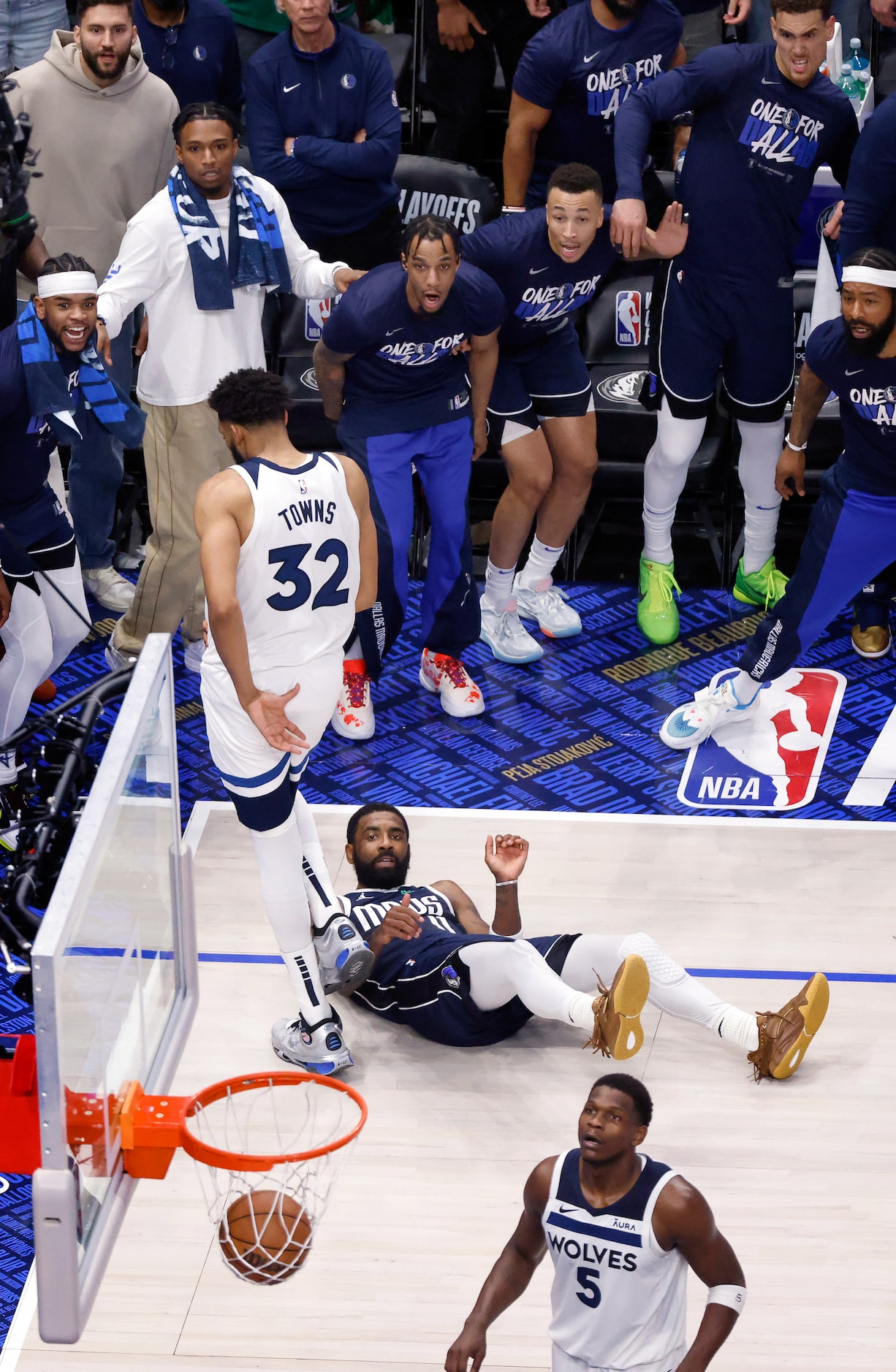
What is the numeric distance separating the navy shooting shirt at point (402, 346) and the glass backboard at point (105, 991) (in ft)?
7.47

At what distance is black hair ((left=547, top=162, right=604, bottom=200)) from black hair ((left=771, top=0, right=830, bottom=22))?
0.81 m

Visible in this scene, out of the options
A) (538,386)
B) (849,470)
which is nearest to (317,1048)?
(849,470)

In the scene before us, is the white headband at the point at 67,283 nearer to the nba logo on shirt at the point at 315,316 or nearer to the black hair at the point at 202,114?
the black hair at the point at 202,114

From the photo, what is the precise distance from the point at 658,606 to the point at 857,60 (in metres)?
2.50

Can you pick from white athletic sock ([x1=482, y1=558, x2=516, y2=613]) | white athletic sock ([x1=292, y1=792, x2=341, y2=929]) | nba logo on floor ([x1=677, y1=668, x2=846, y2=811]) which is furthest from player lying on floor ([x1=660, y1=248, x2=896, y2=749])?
white athletic sock ([x1=292, y1=792, x2=341, y2=929])

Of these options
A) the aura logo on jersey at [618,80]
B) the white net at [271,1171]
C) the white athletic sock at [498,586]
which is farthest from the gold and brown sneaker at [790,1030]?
the aura logo on jersey at [618,80]

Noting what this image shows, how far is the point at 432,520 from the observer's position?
6449 mm

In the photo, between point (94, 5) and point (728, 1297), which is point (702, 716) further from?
point (94, 5)

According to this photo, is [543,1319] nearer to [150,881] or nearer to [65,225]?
[150,881]

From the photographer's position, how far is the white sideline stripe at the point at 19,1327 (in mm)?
4188

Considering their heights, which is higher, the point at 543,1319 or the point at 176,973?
the point at 176,973

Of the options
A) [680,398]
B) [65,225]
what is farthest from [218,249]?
[680,398]

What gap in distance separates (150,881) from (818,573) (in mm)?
2848

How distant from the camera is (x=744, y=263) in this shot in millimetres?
6559
